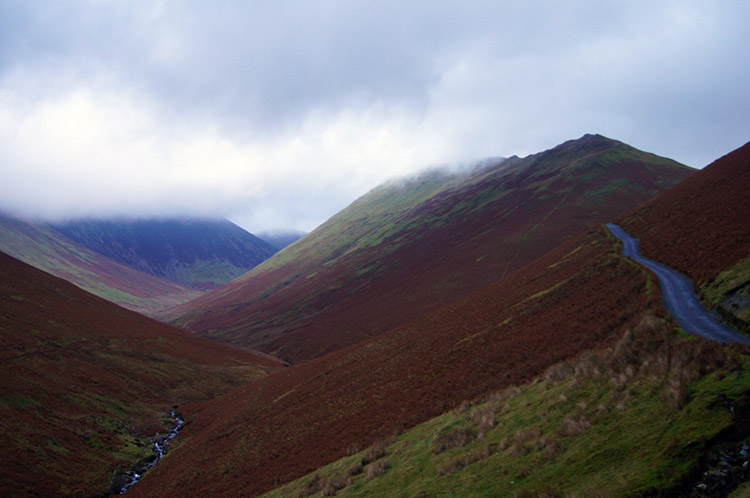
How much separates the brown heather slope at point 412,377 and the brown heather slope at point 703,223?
313 centimetres

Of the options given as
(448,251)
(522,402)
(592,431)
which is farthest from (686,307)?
(448,251)

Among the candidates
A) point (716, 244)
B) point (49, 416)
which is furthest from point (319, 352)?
point (716, 244)

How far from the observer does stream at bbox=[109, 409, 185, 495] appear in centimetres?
3058

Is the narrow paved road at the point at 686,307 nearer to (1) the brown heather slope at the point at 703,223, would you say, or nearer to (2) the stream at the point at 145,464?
(1) the brown heather slope at the point at 703,223

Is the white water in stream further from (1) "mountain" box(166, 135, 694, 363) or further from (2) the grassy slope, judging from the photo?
(1) "mountain" box(166, 135, 694, 363)

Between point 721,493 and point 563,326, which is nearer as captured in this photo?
point 721,493

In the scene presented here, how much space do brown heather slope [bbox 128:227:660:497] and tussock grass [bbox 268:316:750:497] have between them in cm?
492

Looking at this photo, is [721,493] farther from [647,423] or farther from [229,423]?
[229,423]

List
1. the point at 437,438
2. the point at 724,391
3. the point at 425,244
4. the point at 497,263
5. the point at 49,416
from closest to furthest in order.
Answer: the point at 724,391 → the point at 437,438 → the point at 49,416 → the point at 497,263 → the point at 425,244

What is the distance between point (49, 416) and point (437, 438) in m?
39.2

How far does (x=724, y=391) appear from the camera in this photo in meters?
9.84

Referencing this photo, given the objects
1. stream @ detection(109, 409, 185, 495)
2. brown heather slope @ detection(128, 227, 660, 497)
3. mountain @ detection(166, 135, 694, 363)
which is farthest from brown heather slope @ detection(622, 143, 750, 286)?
stream @ detection(109, 409, 185, 495)

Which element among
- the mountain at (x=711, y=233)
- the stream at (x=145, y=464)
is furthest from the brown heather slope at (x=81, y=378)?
the mountain at (x=711, y=233)

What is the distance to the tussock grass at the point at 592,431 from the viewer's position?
9.16 metres
